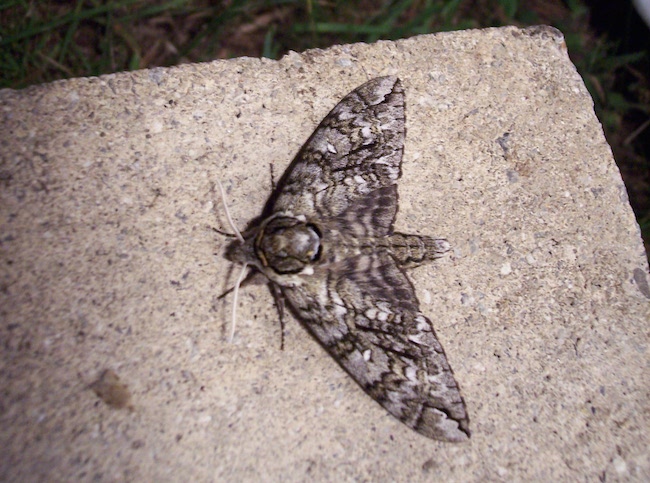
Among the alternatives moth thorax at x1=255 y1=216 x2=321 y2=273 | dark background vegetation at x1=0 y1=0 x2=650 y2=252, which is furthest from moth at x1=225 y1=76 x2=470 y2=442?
dark background vegetation at x1=0 y1=0 x2=650 y2=252

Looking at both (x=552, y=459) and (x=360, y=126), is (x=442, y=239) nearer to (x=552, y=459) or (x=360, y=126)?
(x=360, y=126)

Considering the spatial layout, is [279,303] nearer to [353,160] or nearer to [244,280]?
[244,280]

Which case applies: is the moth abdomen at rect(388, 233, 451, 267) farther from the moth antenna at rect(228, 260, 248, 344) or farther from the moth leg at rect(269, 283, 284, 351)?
the moth antenna at rect(228, 260, 248, 344)

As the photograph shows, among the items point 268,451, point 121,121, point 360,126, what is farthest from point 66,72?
point 268,451

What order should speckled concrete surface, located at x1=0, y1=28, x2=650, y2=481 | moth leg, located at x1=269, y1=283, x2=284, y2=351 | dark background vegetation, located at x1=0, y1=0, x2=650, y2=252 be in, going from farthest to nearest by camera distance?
dark background vegetation, located at x1=0, y1=0, x2=650, y2=252, moth leg, located at x1=269, y1=283, x2=284, y2=351, speckled concrete surface, located at x1=0, y1=28, x2=650, y2=481

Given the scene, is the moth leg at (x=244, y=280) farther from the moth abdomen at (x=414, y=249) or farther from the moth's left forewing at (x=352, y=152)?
the moth abdomen at (x=414, y=249)

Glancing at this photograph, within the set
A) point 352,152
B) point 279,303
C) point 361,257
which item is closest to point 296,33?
point 352,152

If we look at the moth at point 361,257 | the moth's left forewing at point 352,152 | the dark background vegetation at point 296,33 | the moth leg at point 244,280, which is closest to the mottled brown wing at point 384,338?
the moth at point 361,257

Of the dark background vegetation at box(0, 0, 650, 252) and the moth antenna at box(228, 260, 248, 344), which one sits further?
the dark background vegetation at box(0, 0, 650, 252)
